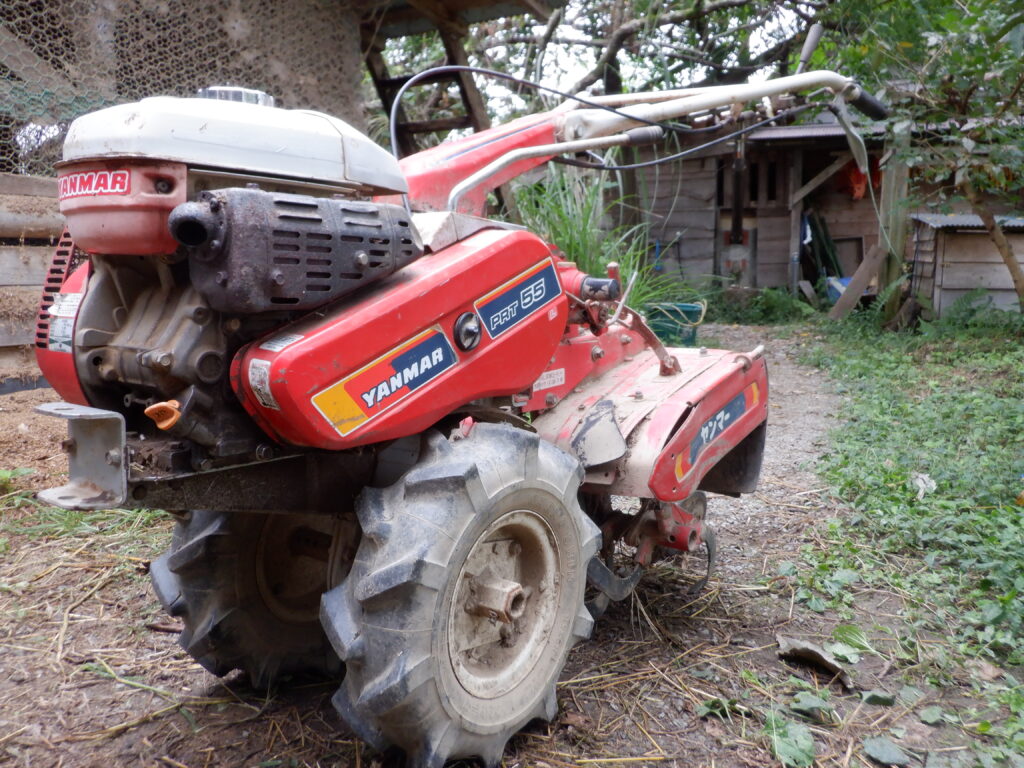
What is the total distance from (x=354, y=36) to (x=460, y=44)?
699mm

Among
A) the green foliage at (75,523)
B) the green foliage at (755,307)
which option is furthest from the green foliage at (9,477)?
the green foliage at (755,307)

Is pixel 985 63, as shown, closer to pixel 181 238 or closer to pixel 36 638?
pixel 181 238

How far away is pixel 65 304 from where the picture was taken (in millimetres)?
1906

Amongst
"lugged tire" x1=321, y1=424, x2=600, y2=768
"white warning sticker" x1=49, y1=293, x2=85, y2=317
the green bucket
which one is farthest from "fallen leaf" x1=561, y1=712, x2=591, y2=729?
the green bucket

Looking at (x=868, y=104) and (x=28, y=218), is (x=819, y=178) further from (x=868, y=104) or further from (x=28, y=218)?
(x=28, y=218)

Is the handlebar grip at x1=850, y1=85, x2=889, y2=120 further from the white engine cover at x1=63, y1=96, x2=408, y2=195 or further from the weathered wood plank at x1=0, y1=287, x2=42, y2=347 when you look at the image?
the weathered wood plank at x1=0, y1=287, x2=42, y2=347

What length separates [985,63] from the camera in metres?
5.55

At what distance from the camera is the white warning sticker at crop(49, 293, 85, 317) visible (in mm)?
1864

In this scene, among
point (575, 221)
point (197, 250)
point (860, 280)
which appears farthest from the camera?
point (860, 280)

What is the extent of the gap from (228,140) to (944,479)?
3.61 meters

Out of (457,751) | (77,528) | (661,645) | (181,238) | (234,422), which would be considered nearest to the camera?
(181,238)

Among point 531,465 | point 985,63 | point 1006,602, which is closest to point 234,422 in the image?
point 531,465

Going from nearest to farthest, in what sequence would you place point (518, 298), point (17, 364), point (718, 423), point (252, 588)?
point (518, 298) → point (252, 588) → point (718, 423) → point (17, 364)

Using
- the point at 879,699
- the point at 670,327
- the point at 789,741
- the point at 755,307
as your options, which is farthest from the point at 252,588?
the point at 755,307
